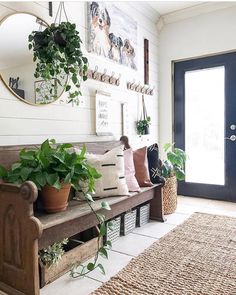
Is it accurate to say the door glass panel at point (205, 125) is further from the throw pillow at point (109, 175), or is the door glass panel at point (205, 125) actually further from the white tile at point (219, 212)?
the throw pillow at point (109, 175)

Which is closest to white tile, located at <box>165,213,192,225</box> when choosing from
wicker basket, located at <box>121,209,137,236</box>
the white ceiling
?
wicker basket, located at <box>121,209,137,236</box>

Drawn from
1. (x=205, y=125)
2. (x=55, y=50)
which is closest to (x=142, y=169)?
(x=55, y=50)

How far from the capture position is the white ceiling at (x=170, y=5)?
3320 millimetres

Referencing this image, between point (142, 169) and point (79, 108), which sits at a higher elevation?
point (79, 108)

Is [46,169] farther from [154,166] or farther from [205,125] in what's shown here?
[205,125]

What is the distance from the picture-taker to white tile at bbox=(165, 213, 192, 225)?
2.66 metres

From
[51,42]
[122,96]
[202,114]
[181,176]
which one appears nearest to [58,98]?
[51,42]

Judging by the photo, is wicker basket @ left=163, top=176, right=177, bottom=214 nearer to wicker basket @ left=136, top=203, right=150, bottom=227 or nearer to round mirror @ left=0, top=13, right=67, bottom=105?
wicker basket @ left=136, top=203, right=150, bottom=227

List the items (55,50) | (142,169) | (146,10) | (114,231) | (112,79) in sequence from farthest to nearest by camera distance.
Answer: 1. (146,10)
2. (112,79)
3. (142,169)
4. (114,231)
5. (55,50)

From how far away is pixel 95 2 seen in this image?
8.39ft

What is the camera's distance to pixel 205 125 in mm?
3562

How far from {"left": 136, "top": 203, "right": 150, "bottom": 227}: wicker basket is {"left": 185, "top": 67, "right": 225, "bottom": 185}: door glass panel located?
1271 mm

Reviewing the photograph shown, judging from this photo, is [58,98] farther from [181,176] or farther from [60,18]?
[181,176]

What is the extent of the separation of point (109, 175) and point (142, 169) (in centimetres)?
61
